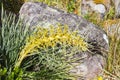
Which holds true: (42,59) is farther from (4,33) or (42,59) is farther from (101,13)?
(101,13)

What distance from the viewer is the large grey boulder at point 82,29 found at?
18.5ft

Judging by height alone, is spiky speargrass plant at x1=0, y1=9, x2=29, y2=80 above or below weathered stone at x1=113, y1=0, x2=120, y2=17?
above

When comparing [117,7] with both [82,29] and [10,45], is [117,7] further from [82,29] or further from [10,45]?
[10,45]

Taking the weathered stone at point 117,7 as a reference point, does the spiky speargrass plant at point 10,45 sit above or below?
above

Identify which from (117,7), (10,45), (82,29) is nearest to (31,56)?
(10,45)

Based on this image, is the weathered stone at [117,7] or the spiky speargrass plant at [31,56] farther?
the weathered stone at [117,7]

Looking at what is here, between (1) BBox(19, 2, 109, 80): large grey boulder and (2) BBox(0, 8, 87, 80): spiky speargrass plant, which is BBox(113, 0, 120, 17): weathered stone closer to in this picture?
(1) BBox(19, 2, 109, 80): large grey boulder

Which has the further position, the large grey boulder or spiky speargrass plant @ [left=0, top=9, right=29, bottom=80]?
the large grey boulder

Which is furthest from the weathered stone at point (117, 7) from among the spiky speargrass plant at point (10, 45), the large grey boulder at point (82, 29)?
the spiky speargrass plant at point (10, 45)

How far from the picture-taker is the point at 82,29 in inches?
233

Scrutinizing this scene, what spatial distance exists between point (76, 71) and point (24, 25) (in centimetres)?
102

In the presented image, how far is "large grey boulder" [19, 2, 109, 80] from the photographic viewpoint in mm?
5645

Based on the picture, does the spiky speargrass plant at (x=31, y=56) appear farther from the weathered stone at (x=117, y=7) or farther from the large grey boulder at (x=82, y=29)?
the weathered stone at (x=117, y=7)

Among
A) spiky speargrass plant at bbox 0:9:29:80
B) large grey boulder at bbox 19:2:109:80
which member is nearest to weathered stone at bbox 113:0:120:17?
large grey boulder at bbox 19:2:109:80
